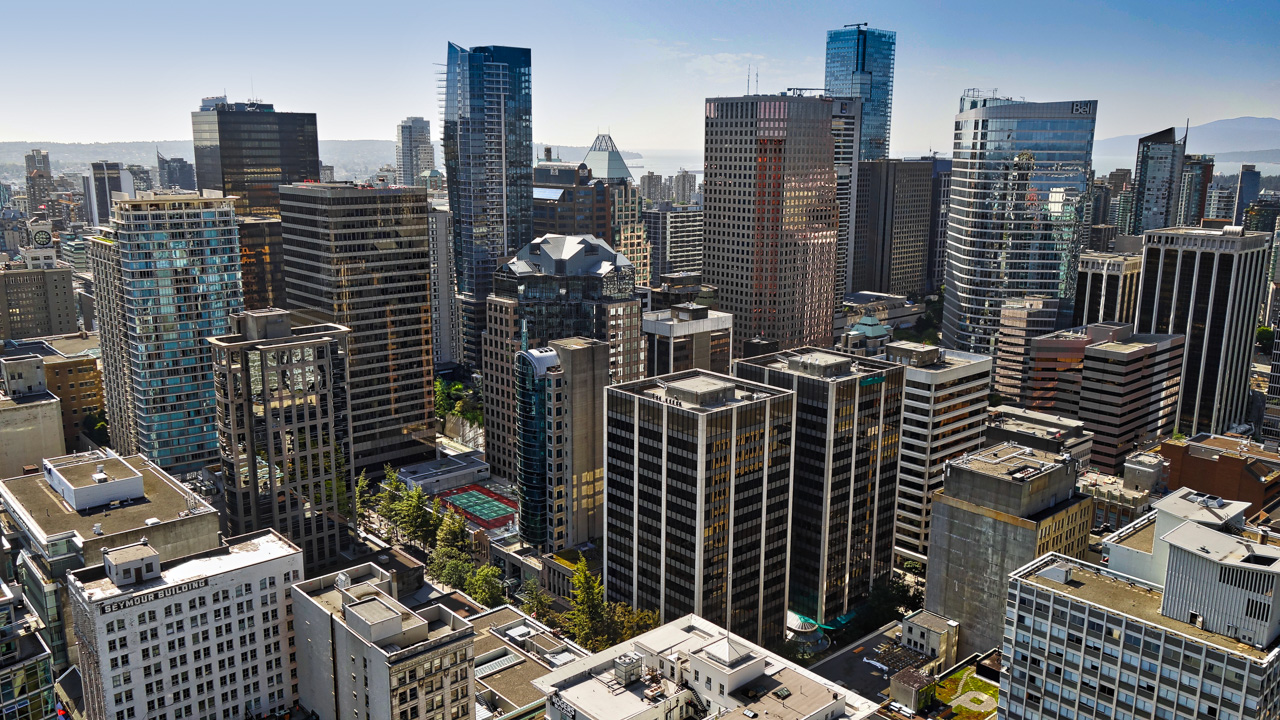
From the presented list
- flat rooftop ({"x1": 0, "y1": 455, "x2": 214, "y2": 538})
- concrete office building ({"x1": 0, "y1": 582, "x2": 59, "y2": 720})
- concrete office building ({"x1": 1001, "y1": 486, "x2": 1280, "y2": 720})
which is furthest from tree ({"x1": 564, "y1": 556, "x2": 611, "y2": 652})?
concrete office building ({"x1": 0, "y1": 582, "x2": 59, "y2": 720})

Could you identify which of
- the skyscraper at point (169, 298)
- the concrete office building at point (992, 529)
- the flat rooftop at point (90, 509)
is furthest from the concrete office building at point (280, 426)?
the concrete office building at point (992, 529)

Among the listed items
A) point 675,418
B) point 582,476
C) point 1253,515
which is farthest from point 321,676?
point 1253,515

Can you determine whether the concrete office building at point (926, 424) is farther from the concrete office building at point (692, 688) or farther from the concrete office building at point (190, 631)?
the concrete office building at point (190, 631)

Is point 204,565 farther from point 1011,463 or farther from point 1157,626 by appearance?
point 1011,463

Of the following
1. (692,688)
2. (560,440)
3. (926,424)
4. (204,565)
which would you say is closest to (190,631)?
(204,565)

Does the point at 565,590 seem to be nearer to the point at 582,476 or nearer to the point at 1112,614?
the point at 582,476

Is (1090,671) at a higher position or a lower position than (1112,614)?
lower

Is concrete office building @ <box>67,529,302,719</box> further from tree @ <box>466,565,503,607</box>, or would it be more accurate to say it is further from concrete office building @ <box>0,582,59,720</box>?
tree @ <box>466,565,503,607</box>

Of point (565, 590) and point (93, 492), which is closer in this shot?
point (93, 492)
